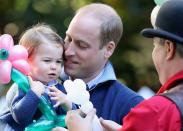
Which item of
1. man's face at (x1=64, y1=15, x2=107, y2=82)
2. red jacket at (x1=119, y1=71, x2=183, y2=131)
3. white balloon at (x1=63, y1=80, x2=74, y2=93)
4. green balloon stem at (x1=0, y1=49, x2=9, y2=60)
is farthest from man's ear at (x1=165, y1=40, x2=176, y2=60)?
green balloon stem at (x1=0, y1=49, x2=9, y2=60)

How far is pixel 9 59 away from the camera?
4023 millimetres

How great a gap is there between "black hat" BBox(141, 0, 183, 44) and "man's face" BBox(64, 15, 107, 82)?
0.81 meters

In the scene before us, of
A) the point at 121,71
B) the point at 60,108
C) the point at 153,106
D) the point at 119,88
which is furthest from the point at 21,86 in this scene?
the point at 121,71

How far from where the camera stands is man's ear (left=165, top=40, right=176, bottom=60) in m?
3.25

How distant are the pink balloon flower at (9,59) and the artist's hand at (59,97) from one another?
23cm

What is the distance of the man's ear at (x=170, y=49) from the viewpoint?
3.25 m

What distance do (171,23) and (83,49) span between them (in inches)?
35.8

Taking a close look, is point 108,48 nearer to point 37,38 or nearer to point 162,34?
point 37,38

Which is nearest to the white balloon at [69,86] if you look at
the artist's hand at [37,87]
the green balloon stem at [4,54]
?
the artist's hand at [37,87]

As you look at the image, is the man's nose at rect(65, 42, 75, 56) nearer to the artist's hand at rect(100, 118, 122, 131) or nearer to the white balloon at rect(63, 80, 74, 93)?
the white balloon at rect(63, 80, 74, 93)

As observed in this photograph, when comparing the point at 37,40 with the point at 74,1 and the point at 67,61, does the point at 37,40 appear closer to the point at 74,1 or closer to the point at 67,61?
the point at 67,61

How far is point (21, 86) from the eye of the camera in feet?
13.0

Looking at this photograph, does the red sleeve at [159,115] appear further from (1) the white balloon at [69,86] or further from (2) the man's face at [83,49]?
(2) the man's face at [83,49]

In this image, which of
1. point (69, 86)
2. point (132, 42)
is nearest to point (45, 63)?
point (69, 86)
